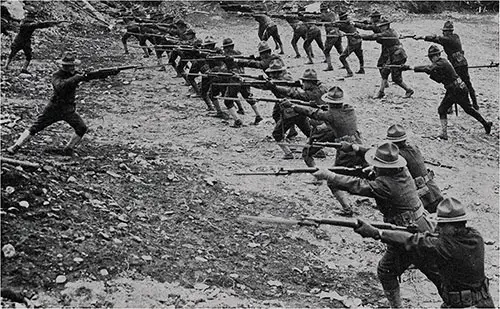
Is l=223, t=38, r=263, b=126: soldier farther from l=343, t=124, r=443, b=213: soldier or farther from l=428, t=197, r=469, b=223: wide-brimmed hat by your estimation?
l=428, t=197, r=469, b=223: wide-brimmed hat

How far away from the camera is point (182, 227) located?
22.6 feet

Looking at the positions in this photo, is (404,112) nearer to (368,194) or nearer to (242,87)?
(242,87)

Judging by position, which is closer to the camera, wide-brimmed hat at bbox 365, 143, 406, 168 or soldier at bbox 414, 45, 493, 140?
wide-brimmed hat at bbox 365, 143, 406, 168

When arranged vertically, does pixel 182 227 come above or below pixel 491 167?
above

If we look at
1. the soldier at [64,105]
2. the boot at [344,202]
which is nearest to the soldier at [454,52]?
the boot at [344,202]

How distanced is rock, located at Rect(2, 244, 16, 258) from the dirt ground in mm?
52

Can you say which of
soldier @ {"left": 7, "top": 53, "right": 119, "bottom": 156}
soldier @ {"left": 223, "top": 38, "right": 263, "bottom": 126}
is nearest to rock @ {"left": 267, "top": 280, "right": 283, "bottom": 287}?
soldier @ {"left": 7, "top": 53, "right": 119, "bottom": 156}

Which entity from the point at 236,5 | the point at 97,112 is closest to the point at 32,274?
the point at 97,112

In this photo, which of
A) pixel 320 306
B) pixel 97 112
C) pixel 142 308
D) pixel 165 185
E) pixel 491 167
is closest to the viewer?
pixel 142 308

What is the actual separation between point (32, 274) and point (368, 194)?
3181 mm

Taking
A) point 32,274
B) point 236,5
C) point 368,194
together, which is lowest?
point 236,5

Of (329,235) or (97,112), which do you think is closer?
(329,235)

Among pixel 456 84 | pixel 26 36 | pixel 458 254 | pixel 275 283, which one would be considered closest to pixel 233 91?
pixel 456 84

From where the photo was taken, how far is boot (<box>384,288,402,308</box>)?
18.3 ft
